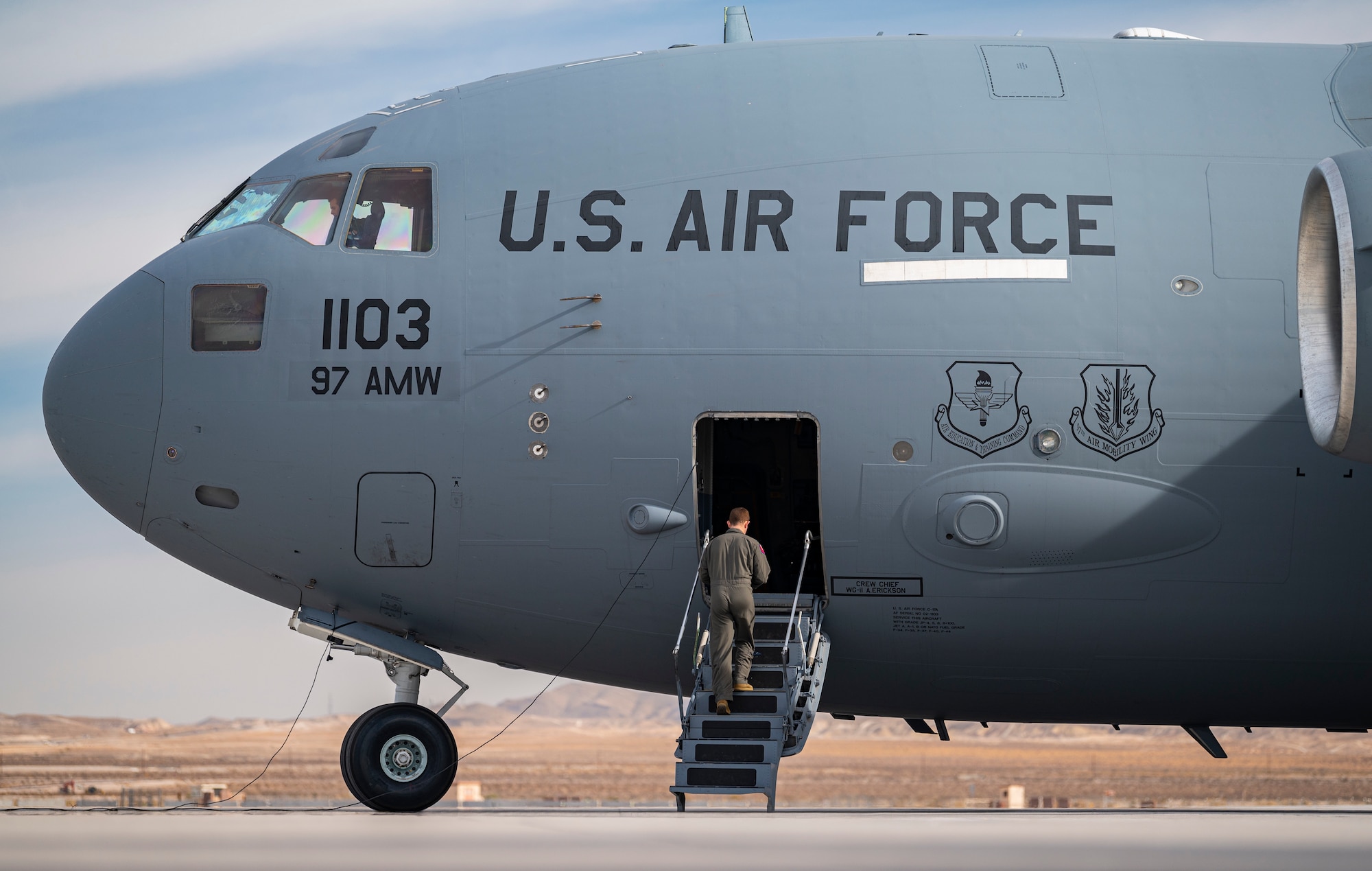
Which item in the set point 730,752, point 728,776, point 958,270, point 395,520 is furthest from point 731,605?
point 958,270

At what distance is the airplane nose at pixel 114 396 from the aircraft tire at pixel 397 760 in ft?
9.61

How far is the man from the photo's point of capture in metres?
11.5

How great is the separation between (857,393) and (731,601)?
2.08m

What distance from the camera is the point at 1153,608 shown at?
39.3ft

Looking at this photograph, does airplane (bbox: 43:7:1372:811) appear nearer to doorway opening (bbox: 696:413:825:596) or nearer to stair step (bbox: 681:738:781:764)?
stair step (bbox: 681:738:781:764)

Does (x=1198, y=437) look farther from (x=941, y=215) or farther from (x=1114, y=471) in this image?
(x=941, y=215)

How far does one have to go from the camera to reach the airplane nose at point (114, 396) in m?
12.3

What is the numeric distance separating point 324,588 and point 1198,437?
780cm

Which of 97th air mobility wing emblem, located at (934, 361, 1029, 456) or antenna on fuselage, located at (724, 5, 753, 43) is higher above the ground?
antenna on fuselage, located at (724, 5, 753, 43)

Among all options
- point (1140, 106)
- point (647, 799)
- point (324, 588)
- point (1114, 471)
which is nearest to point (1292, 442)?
point (1114, 471)

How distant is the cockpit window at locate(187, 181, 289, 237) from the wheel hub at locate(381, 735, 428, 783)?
501 cm

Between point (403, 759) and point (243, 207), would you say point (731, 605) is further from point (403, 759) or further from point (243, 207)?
point (243, 207)

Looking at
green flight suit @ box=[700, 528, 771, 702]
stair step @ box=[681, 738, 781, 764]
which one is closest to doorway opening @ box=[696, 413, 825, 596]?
green flight suit @ box=[700, 528, 771, 702]

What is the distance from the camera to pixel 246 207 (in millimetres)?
13141
